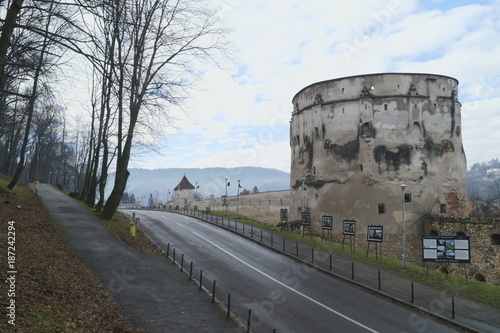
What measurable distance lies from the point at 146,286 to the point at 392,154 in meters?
28.2

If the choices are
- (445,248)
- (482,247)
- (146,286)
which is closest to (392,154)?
(482,247)

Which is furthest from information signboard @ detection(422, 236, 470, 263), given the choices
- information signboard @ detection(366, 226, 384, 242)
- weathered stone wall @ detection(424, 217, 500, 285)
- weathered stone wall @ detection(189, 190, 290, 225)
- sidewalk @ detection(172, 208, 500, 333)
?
weathered stone wall @ detection(189, 190, 290, 225)

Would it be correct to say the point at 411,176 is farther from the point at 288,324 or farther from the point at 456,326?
the point at 288,324

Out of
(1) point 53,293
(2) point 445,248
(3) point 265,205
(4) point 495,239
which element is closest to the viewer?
(1) point 53,293

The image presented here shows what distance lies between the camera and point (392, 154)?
35344 mm

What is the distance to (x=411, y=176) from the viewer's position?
35.1 m

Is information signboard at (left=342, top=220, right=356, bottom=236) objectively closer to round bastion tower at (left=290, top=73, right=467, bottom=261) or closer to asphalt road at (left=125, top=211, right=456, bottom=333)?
asphalt road at (left=125, top=211, right=456, bottom=333)

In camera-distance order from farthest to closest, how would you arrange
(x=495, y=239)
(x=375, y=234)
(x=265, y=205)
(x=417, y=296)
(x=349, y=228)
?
(x=265, y=205), (x=495, y=239), (x=349, y=228), (x=375, y=234), (x=417, y=296)

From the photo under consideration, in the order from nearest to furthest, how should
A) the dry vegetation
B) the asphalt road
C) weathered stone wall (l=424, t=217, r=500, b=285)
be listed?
the dry vegetation, the asphalt road, weathered stone wall (l=424, t=217, r=500, b=285)

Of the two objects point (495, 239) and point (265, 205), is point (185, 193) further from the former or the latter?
point (495, 239)

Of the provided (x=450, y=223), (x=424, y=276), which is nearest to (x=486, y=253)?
(x=450, y=223)

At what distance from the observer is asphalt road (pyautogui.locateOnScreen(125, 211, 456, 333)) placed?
12.2 metres

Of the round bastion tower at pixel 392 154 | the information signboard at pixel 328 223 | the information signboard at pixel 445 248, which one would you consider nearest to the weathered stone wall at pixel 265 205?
the round bastion tower at pixel 392 154

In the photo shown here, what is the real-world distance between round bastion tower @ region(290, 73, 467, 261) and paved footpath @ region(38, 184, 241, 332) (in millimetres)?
19441
